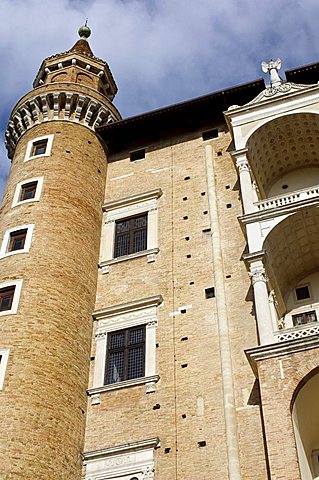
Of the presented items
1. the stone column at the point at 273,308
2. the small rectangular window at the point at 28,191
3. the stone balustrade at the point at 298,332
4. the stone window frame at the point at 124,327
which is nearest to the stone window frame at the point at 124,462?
the stone window frame at the point at 124,327

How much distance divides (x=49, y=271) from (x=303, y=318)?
22.1 feet

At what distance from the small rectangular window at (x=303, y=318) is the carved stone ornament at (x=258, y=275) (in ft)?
5.70

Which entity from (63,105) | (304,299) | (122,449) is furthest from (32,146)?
(122,449)

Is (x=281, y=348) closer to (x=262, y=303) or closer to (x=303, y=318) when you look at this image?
(x=262, y=303)

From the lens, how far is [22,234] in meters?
20.7

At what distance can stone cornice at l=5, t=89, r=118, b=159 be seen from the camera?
25125 millimetres

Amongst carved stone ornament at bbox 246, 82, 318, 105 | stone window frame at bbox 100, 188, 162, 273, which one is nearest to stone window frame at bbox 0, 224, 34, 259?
stone window frame at bbox 100, 188, 162, 273

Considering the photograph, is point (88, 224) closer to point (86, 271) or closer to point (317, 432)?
point (86, 271)

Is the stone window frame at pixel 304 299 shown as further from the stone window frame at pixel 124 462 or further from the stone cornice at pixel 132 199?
the stone cornice at pixel 132 199

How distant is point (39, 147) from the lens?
2405 cm

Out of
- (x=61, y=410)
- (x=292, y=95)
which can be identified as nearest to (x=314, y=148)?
(x=292, y=95)

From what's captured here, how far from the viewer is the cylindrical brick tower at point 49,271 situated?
52.9 feet

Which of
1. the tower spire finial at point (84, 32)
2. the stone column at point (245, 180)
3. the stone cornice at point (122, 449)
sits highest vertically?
the tower spire finial at point (84, 32)

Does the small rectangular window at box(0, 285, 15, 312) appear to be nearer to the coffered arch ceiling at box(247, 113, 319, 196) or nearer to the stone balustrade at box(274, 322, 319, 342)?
the stone balustrade at box(274, 322, 319, 342)
